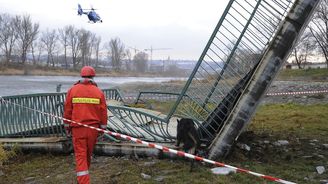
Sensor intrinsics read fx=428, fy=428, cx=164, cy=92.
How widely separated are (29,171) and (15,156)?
1.21 m

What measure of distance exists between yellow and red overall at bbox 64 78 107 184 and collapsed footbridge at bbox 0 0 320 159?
174 cm

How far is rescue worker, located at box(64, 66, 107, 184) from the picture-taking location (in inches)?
236

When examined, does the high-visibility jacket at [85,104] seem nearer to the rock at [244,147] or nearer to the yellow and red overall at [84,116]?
the yellow and red overall at [84,116]

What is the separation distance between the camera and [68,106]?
20.4 feet

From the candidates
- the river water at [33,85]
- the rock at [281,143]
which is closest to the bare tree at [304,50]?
the river water at [33,85]

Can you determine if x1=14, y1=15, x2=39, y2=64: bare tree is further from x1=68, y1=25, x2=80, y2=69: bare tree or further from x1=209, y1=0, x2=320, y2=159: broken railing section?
x1=209, y1=0, x2=320, y2=159: broken railing section

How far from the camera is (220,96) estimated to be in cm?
830

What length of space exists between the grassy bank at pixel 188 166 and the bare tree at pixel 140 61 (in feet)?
399

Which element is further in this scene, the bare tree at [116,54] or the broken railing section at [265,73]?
the bare tree at [116,54]

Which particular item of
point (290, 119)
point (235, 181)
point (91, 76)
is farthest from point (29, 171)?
point (290, 119)

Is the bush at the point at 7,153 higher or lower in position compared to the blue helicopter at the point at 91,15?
lower

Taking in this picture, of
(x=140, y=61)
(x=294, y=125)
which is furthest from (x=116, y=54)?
(x=294, y=125)

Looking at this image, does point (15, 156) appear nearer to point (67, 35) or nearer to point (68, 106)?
point (68, 106)

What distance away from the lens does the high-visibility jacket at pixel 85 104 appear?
6.09m
